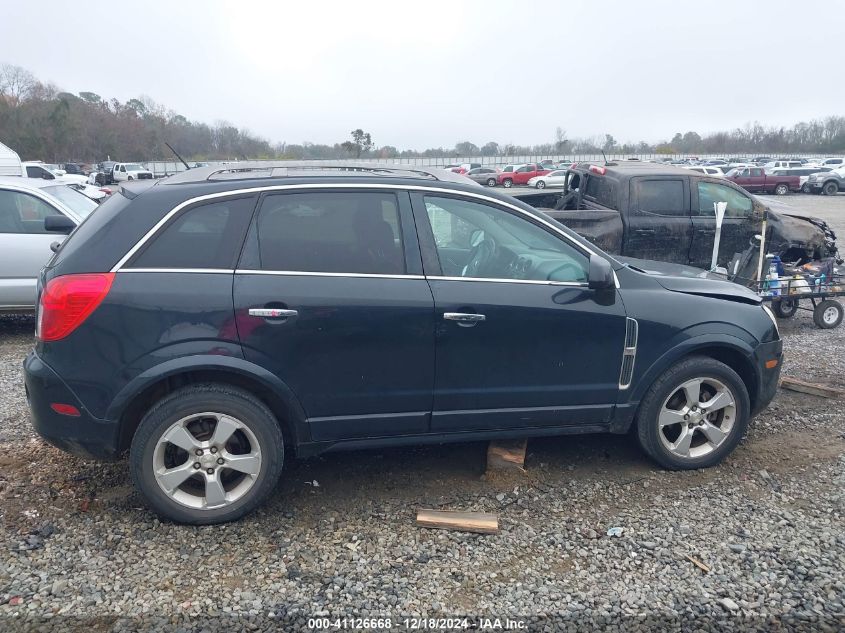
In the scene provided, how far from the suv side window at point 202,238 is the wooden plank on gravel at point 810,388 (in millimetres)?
4594

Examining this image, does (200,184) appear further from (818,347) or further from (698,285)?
(818,347)

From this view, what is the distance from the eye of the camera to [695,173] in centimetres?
836

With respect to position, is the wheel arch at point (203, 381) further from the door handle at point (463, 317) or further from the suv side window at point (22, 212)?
the suv side window at point (22, 212)

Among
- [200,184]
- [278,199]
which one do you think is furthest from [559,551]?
[200,184]

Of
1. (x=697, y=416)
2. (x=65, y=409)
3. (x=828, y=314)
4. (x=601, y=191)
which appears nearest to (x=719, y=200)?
(x=601, y=191)

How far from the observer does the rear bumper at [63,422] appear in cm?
339

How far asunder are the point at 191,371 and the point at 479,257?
1680mm

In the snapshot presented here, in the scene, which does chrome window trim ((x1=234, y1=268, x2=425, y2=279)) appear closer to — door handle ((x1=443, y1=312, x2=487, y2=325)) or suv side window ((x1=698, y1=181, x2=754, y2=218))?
door handle ((x1=443, y1=312, x2=487, y2=325))

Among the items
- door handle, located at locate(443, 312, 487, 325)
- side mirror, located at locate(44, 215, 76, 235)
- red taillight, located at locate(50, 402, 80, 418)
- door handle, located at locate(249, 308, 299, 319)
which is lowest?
red taillight, located at locate(50, 402, 80, 418)

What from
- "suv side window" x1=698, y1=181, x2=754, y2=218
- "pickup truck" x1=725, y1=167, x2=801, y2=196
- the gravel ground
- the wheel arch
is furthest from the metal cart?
"pickup truck" x1=725, y1=167, x2=801, y2=196

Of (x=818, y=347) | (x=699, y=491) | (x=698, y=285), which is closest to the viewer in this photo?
(x=699, y=491)

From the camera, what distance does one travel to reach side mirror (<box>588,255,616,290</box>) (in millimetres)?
3824

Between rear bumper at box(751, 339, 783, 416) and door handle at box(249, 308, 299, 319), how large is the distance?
2869mm

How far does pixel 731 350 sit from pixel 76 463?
414 cm
